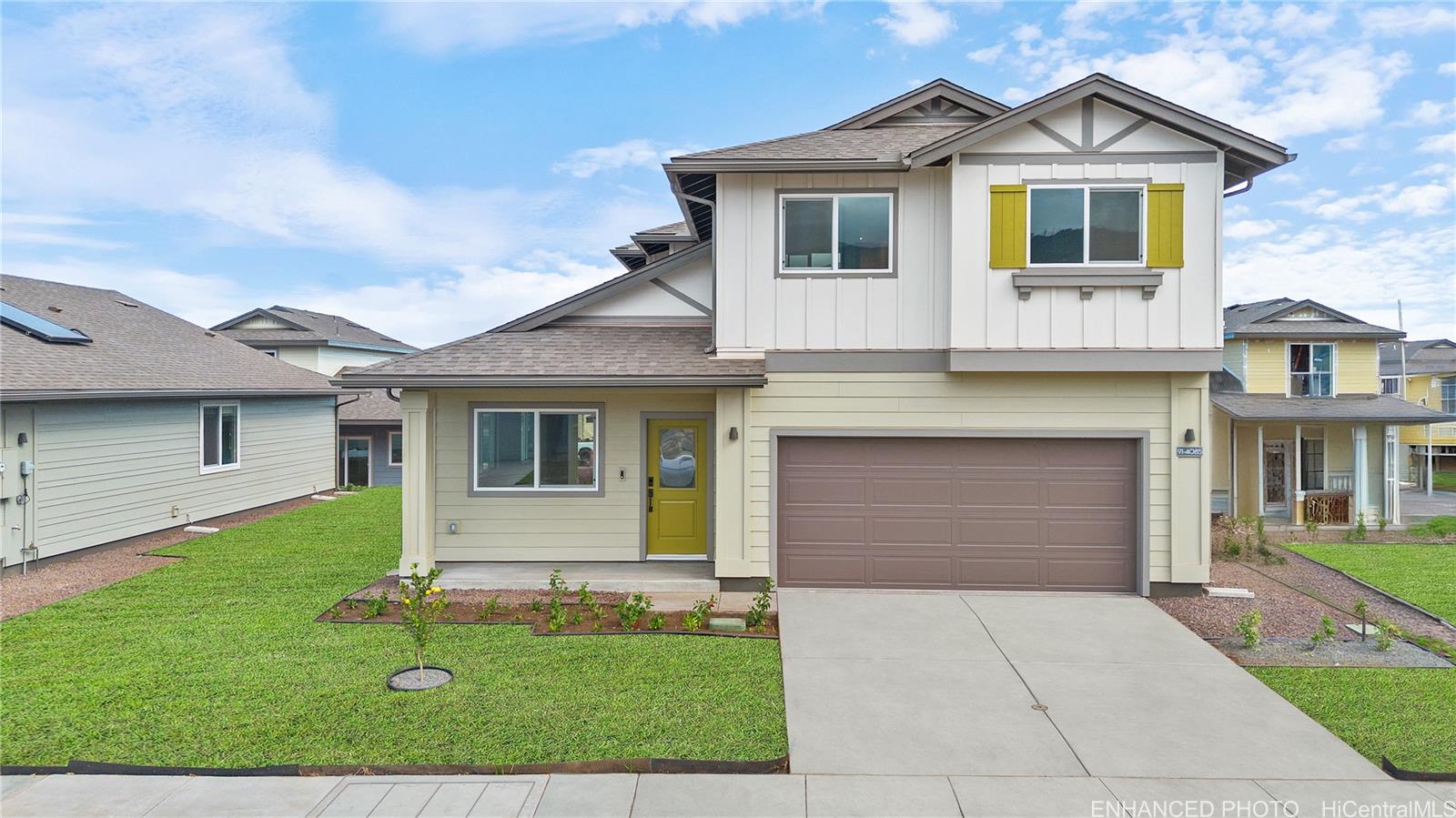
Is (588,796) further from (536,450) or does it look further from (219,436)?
(219,436)

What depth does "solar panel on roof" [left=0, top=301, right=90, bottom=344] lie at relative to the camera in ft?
37.8

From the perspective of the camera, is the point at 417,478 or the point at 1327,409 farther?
the point at 1327,409

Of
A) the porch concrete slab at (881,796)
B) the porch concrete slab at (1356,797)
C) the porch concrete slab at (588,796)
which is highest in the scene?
the porch concrete slab at (588,796)

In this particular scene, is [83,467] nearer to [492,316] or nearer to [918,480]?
[918,480]

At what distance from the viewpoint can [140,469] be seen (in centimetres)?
1182

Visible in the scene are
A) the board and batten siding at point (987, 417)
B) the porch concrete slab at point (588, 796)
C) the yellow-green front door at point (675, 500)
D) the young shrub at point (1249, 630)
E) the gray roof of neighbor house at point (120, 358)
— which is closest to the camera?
the porch concrete slab at point (588, 796)

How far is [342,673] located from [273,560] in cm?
541

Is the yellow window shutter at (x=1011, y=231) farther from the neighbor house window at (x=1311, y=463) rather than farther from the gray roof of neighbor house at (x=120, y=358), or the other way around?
the neighbor house window at (x=1311, y=463)

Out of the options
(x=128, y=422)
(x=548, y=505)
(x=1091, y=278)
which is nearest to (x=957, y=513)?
(x=1091, y=278)

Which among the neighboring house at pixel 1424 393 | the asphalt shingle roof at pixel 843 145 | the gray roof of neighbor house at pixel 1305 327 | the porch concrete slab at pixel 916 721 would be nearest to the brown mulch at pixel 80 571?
the porch concrete slab at pixel 916 721

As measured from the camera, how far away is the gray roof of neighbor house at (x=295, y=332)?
24.9m

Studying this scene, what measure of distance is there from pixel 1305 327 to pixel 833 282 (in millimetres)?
14192

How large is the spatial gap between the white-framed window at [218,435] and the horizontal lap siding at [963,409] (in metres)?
11.4

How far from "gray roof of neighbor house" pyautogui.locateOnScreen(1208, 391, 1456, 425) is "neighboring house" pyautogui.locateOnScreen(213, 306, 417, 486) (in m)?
19.4
